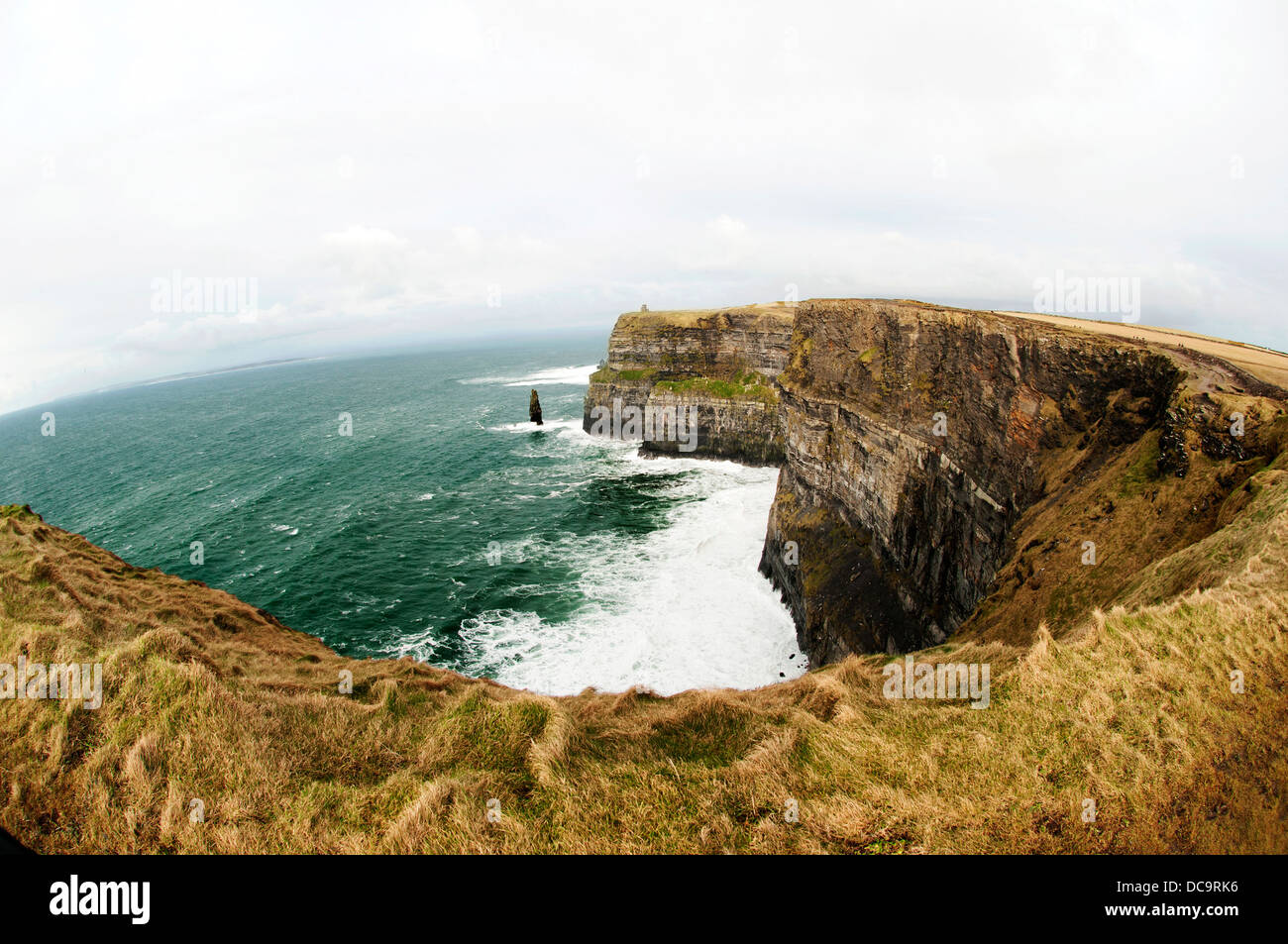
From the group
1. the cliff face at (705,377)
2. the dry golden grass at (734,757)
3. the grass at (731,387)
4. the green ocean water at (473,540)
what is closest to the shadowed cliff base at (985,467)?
the dry golden grass at (734,757)

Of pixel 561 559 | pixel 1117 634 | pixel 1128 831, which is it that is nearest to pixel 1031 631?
pixel 1117 634

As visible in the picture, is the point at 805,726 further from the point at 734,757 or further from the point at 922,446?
the point at 922,446

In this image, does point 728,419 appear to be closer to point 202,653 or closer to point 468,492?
point 468,492

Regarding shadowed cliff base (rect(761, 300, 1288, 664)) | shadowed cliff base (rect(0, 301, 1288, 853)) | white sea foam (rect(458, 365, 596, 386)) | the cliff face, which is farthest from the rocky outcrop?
white sea foam (rect(458, 365, 596, 386))

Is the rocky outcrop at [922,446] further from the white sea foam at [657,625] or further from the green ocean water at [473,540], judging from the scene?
the green ocean water at [473,540]

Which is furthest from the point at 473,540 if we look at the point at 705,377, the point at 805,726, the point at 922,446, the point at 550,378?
the point at 550,378

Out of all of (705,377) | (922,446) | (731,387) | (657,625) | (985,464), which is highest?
(705,377)
